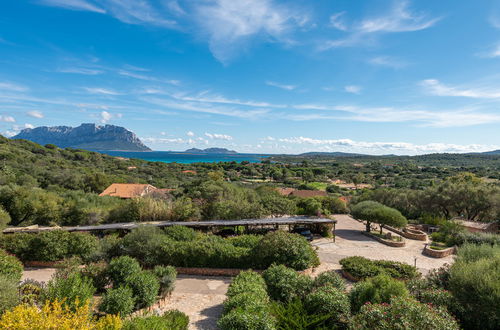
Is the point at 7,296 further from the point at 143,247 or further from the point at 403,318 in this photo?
the point at 403,318

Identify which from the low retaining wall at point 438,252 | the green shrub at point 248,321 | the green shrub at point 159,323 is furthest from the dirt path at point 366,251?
the green shrub at point 159,323

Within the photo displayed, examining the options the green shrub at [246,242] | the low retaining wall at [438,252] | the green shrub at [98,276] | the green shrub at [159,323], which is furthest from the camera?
the low retaining wall at [438,252]

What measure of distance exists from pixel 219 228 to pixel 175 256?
28.3ft

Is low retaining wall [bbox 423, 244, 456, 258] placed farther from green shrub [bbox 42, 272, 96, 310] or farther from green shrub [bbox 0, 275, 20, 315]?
green shrub [bbox 0, 275, 20, 315]

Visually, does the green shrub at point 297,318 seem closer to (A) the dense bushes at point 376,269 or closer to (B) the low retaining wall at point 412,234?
(A) the dense bushes at point 376,269

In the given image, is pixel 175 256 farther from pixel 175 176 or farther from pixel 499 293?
pixel 175 176

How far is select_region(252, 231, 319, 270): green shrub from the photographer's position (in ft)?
42.8

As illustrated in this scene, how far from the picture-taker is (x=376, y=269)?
498 inches

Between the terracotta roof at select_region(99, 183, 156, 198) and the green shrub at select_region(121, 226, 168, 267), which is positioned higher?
the green shrub at select_region(121, 226, 168, 267)

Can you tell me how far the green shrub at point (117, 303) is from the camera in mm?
8664

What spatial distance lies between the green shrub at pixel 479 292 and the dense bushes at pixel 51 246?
16290 mm

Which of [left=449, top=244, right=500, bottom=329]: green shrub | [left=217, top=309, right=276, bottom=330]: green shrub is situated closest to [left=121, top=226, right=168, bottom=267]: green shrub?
[left=217, top=309, right=276, bottom=330]: green shrub

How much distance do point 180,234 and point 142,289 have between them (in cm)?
642

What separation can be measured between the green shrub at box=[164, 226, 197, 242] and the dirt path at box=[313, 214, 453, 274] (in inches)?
313
